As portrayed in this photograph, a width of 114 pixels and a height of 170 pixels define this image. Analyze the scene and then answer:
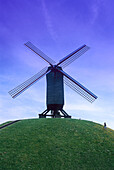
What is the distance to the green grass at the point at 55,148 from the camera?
15.8 metres

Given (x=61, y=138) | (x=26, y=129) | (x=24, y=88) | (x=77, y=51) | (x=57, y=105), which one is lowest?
(x=61, y=138)

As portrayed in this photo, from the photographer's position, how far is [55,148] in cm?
1809

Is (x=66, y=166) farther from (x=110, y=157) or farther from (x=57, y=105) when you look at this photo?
(x=57, y=105)

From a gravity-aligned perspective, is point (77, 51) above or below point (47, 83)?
above

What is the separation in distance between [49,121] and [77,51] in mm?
15908

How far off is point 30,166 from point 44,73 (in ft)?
64.6

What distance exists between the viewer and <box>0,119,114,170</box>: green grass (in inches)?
622

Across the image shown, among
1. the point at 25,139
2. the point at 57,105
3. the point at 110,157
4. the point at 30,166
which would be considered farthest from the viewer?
the point at 57,105

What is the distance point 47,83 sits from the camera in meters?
32.0

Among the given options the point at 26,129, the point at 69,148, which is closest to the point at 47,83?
the point at 26,129

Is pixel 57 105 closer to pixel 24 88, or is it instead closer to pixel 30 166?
pixel 24 88

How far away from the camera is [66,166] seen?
15.8 m

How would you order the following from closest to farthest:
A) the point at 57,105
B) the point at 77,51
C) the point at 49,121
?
the point at 49,121, the point at 57,105, the point at 77,51

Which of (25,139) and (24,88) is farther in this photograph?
(24,88)
